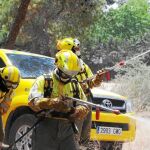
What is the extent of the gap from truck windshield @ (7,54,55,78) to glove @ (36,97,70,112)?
3217 millimetres

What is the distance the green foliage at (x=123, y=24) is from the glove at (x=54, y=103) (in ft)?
113

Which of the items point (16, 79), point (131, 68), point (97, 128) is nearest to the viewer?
point (16, 79)

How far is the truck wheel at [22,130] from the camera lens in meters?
7.66

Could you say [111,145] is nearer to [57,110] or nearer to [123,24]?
[57,110]

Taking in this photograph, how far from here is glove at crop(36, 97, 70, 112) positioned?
526 cm

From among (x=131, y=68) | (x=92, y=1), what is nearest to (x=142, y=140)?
(x=131, y=68)

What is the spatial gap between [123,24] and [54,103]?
133 feet

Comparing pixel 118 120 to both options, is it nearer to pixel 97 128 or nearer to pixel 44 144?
pixel 97 128

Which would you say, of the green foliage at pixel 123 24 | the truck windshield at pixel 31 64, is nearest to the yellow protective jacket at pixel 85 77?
the truck windshield at pixel 31 64

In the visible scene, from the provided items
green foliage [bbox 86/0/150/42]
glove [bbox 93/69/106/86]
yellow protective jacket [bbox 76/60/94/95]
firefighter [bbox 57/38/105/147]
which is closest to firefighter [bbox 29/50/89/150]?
firefighter [bbox 57/38/105/147]

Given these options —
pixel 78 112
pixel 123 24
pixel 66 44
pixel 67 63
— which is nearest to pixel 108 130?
pixel 66 44

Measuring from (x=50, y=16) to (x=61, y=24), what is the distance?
3.30 feet

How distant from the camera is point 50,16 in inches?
1081

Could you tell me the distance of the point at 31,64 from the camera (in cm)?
901
